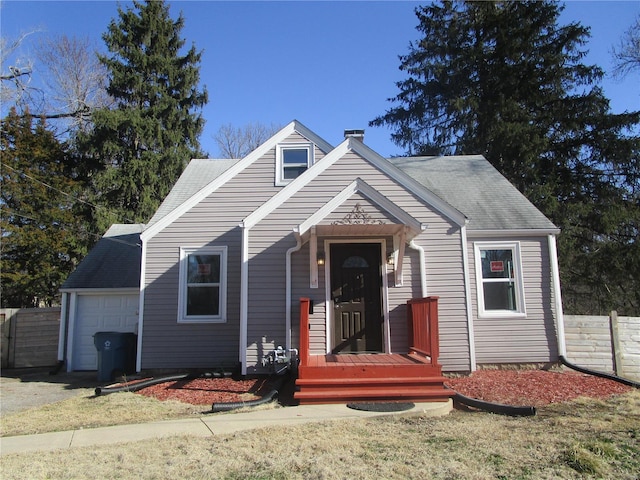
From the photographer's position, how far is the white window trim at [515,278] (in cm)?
979

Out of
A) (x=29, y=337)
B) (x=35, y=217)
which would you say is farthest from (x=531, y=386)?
(x=35, y=217)

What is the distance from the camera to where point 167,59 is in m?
24.2

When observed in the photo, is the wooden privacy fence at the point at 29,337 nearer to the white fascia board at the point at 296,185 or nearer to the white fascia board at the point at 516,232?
the white fascia board at the point at 296,185

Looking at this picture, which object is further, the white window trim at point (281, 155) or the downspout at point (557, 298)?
the white window trim at point (281, 155)

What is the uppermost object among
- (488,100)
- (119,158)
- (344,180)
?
(488,100)

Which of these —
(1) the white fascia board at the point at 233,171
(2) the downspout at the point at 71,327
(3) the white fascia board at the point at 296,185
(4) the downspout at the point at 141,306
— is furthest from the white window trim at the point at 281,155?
(2) the downspout at the point at 71,327

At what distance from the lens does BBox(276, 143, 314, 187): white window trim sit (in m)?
10.6

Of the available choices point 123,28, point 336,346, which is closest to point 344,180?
point 336,346

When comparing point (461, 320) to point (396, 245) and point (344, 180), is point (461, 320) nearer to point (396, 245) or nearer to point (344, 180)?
point (396, 245)

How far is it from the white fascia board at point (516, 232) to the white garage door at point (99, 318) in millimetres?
8702

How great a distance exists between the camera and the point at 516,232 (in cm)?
1004

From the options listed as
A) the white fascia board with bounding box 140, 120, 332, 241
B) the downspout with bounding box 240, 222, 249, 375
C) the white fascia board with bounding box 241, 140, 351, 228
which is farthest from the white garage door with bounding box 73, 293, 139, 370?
the white fascia board with bounding box 241, 140, 351, 228

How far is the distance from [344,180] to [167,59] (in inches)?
747

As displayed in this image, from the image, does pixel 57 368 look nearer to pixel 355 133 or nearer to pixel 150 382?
pixel 150 382
